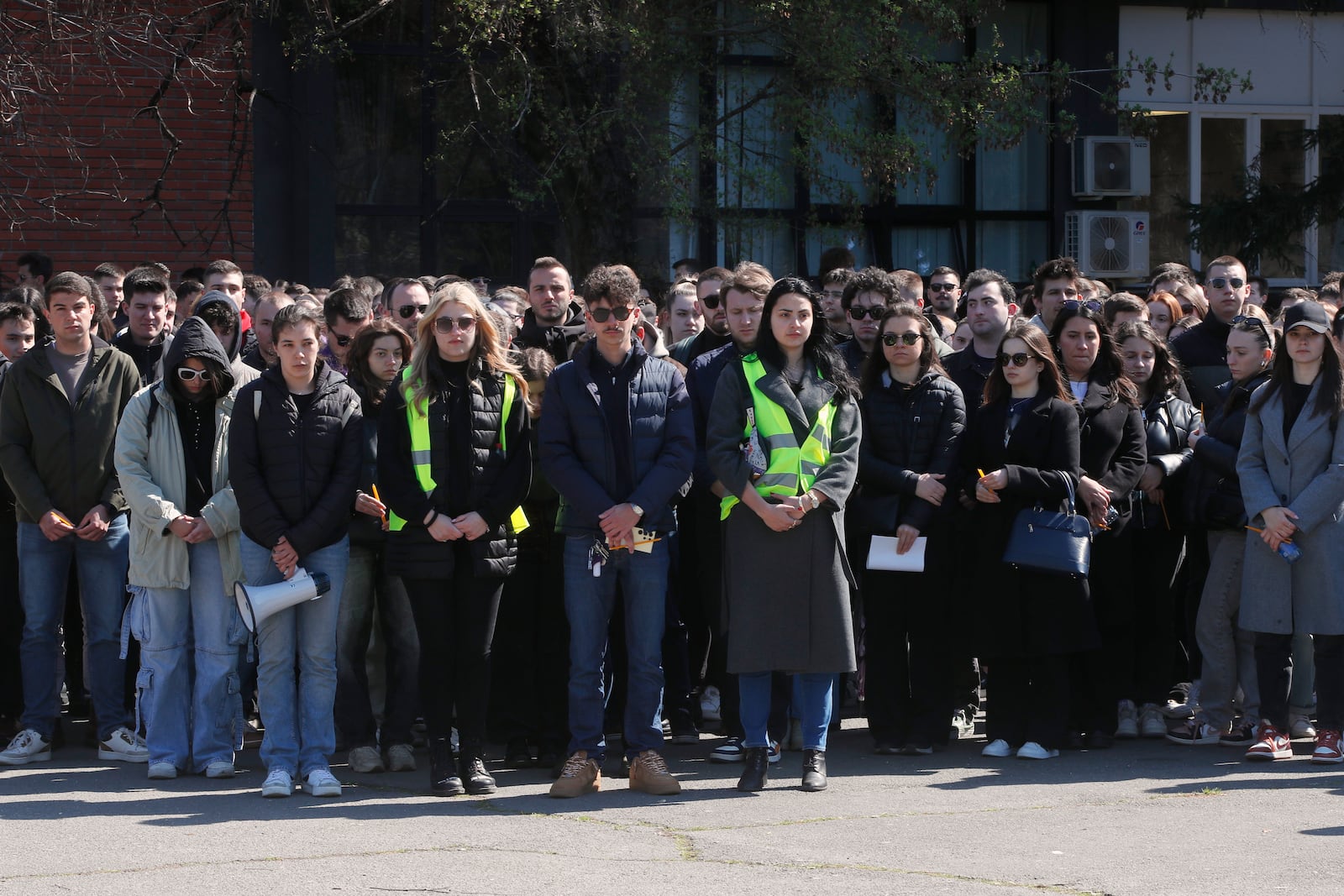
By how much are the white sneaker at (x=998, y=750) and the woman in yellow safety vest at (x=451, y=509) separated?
7.83 feet

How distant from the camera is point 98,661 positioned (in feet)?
26.5

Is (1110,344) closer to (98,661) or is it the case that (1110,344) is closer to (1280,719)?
(1280,719)

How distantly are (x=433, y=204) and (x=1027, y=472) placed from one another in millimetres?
8465

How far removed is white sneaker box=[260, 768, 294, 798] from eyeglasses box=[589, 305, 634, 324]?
7.77 ft

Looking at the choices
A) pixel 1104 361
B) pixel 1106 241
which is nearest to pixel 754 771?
pixel 1104 361

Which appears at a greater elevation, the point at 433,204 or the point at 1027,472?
the point at 433,204

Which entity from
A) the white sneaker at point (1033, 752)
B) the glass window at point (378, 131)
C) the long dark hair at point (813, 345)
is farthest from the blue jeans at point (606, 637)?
the glass window at point (378, 131)

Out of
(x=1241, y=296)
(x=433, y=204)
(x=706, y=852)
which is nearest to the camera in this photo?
(x=706, y=852)

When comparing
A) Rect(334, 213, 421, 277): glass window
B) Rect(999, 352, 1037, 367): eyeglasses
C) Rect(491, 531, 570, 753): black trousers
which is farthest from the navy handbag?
Rect(334, 213, 421, 277): glass window

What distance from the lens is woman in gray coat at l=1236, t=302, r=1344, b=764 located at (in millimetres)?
7703

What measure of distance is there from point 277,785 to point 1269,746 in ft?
14.7

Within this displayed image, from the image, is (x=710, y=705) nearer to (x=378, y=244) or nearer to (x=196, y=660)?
(x=196, y=660)

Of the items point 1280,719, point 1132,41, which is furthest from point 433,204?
point 1280,719

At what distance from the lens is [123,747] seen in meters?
7.93
